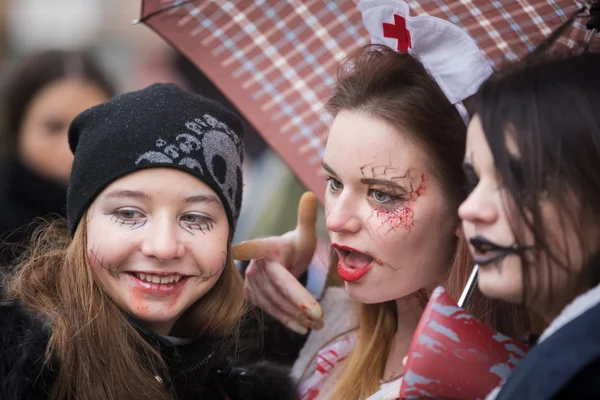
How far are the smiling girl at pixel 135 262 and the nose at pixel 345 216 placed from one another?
1.14 feet

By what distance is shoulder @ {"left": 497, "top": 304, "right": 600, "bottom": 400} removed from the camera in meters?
1.37

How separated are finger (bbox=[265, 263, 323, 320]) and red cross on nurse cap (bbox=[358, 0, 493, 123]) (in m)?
0.76

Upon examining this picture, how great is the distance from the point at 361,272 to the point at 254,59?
91 centimetres

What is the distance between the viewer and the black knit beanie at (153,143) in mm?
2250

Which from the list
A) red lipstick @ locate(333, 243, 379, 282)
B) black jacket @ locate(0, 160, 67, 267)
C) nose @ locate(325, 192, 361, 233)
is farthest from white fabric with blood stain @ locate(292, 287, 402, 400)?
black jacket @ locate(0, 160, 67, 267)

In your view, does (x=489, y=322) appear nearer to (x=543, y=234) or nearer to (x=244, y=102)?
(x=543, y=234)

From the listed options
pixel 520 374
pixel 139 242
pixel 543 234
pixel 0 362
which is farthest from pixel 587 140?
pixel 0 362

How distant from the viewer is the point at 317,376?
259cm

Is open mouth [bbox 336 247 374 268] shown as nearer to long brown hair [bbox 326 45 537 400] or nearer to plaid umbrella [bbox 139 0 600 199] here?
long brown hair [bbox 326 45 537 400]

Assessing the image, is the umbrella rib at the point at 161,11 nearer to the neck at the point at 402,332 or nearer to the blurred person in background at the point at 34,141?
the neck at the point at 402,332

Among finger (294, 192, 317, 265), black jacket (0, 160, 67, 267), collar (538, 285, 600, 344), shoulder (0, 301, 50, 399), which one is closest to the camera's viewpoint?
collar (538, 285, 600, 344)

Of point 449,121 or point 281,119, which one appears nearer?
point 449,121

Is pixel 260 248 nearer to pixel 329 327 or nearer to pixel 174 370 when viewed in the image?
pixel 329 327

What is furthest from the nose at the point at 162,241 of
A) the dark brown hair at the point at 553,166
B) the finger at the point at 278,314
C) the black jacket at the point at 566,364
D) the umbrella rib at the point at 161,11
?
the black jacket at the point at 566,364
